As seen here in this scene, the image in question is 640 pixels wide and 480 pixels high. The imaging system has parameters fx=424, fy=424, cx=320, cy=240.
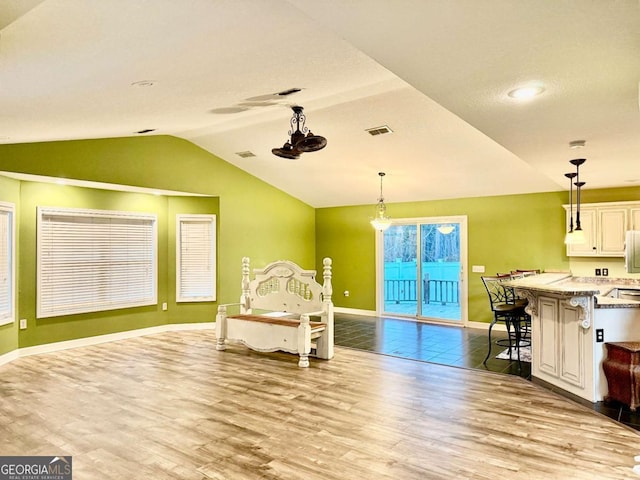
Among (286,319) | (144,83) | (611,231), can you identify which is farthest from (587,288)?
(144,83)

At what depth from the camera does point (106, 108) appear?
11.8 ft

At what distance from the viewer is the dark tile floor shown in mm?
4762

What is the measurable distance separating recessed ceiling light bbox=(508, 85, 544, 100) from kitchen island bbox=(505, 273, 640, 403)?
1.97m

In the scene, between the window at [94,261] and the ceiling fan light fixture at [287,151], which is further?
the window at [94,261]

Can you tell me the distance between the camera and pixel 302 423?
3.47m

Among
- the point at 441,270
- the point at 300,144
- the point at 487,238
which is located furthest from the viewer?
the point at 441,270

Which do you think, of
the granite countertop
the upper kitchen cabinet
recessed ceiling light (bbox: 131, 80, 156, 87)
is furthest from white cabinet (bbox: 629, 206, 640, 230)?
recessed ceiling light (bbox: 131, 80, 156, 87)

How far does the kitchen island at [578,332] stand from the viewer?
3.89m

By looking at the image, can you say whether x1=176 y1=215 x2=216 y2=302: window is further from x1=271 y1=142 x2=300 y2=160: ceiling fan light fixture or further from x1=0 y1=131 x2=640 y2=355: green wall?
x1=271 y1=142 x2=300 y2=160: ceiling fan light fixture

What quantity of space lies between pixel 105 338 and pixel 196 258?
1.93 meters

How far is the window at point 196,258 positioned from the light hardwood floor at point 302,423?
2373 millimetres

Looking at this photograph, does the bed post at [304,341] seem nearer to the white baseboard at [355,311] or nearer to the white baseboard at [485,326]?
the white baseboard at [485,326]

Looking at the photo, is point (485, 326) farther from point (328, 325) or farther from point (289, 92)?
point (289, 92)

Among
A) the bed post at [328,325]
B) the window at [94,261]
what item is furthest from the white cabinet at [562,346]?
the window at [94,261]
